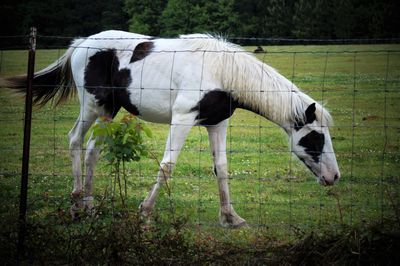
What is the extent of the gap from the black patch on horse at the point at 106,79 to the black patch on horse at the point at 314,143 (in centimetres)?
216

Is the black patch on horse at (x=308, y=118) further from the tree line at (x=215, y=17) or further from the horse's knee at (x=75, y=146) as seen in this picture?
the tree line at (x=215, y=17)

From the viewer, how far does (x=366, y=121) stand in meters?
13.5

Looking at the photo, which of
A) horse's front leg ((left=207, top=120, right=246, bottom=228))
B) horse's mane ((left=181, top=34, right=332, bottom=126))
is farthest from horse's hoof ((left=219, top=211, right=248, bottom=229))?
horse's mane ((left=181, top=34, right=332, bottom=126))

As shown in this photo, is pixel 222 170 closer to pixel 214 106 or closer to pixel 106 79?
pixel 214 106

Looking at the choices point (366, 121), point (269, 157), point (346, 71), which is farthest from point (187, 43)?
point (346, 71)

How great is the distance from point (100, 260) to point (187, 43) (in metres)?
3.19

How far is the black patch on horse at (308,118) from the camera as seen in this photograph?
240 inches

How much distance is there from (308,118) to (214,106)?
1.13m

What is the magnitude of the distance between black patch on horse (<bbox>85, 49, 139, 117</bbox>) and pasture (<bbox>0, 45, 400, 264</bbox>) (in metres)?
0.52

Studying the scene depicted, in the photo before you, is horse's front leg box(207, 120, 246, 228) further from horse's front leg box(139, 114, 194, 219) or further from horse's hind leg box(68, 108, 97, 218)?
horse's hind leg box(68, 108, 97, 218)

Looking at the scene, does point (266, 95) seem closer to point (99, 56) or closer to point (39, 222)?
point (99, 56)

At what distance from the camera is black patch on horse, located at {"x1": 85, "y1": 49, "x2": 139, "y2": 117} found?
22.3 ft

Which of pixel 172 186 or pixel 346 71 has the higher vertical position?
pixel 346 71

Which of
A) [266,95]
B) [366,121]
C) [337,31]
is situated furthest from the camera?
[337,31]
